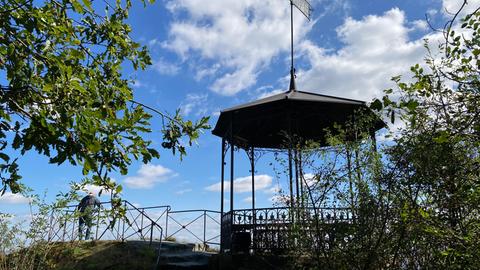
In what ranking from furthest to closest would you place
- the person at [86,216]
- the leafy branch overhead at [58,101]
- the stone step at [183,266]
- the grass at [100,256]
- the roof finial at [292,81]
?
1. the roof finial at [292,81]
2. the grass at [100,256]
3. the stone step at [183,266]
4. the person at [86,216]
5. the leafy branch overhead at [58,101]

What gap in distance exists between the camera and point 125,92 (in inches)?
134

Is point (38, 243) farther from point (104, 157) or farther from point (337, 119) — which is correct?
point (337, 119)

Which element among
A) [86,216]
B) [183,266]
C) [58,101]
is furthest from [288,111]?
[58,101]

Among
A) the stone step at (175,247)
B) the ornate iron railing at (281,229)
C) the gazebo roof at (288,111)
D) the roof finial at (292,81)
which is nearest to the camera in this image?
the ornate iron railing at (281,229)

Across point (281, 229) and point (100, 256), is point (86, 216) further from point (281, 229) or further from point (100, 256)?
point (281, 229)

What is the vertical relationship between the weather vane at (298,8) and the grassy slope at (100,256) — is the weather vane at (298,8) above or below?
above

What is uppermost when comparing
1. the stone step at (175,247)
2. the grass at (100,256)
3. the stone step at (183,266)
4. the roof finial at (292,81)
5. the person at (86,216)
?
the roof finial at (292,81)

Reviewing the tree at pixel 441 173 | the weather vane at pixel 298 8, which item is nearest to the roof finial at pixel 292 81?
the weather vane at pixel 298 8

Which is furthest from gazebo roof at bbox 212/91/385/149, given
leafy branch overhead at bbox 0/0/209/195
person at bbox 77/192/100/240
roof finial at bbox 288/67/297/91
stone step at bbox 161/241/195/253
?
leafy branch overhead at bbox 0/0/209/195

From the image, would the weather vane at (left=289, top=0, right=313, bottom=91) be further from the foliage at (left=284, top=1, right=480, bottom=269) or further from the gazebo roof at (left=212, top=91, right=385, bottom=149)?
the foliage at (left=284, top=1, right=480, bottom=269)

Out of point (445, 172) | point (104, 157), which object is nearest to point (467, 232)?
point (445, 172)

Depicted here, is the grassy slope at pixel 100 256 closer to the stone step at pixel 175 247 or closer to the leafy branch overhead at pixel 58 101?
the stone step at pixel 175 247

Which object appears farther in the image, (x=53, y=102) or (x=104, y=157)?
(x=104, y=157)

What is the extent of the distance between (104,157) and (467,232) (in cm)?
302
